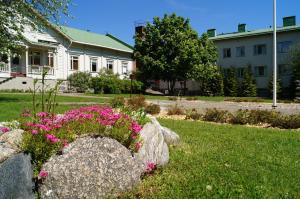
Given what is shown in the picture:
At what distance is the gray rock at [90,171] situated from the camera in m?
4.99

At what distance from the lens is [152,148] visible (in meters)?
6.25

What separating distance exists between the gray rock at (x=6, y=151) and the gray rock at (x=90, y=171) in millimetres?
664

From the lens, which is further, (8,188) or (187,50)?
(187,50)

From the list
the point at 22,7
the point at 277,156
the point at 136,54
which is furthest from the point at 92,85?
the point at 277,156

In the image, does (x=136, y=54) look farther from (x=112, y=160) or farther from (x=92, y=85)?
(x=112, y=160)

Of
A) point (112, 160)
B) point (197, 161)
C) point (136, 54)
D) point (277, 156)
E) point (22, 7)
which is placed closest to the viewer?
point (112, 160)

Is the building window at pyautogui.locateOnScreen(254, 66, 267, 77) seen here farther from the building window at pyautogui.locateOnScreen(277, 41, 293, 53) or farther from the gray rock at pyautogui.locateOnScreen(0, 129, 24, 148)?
the gray rock at pyautogui.locateOnScreen(0, 129, 24, 148)

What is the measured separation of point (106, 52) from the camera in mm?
49719

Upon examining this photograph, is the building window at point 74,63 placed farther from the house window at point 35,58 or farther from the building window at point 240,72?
the building window at point 240,72

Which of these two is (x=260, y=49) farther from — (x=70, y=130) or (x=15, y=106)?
(x=70, y=130)

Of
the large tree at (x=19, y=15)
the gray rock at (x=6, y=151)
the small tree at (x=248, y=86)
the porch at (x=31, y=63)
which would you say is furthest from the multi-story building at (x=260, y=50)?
the gray rock at (x=6, y=151)

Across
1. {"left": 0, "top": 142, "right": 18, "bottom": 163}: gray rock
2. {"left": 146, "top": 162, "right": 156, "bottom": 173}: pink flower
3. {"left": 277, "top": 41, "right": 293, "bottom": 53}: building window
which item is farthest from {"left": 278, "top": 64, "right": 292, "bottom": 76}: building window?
{"left": 0, "top": 142, "right": 18, "bottom": 163}: gray rock

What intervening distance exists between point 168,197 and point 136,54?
1506 inches

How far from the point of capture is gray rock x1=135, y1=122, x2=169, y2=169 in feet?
19.8
